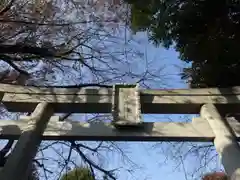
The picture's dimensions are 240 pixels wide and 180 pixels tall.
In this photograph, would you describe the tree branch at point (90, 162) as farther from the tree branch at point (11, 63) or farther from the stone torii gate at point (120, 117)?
the tree branch at point (11, 63)

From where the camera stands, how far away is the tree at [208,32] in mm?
3234

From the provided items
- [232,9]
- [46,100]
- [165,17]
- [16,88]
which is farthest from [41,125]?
[232,9]

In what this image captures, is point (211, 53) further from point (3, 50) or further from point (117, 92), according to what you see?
point (3, 50)

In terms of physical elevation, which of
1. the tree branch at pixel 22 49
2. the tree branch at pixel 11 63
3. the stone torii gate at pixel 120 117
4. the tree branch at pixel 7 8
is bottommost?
the stone torii gate at pixel 120 117

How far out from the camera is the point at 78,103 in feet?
9.93

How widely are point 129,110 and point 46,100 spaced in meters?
0.83

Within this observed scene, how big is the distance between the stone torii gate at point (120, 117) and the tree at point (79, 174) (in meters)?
1.17

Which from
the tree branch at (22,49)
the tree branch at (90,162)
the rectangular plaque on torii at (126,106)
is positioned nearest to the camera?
the rectangular plaque on torii at (126,106)

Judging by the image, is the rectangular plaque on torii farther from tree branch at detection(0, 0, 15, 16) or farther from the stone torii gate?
tree branch at detection(0, 0, 15, 16)

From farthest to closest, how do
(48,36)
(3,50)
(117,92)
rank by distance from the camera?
(48,36) < (3,50) < (117,92)

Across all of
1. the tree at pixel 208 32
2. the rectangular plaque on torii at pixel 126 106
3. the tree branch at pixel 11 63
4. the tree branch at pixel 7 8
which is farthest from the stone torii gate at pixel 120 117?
the tree branch at pixel 7 8

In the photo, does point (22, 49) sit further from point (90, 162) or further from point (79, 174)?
point (79, 174)

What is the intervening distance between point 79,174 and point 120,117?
1557mm

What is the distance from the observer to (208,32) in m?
3.26
